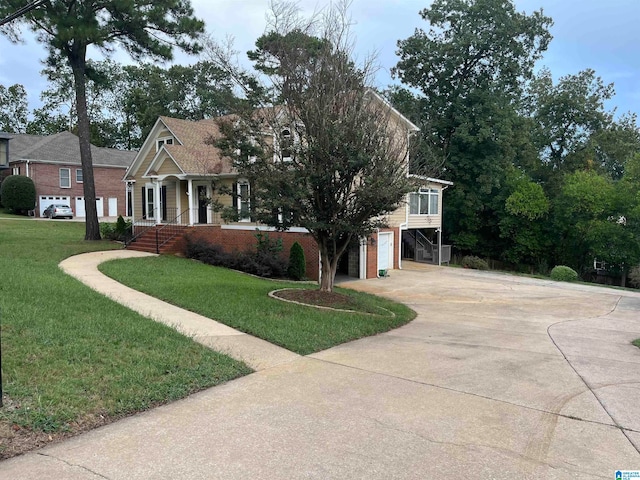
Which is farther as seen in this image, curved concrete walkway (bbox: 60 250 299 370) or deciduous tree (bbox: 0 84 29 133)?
deciduous tree (bbox: 0 84 29 133)

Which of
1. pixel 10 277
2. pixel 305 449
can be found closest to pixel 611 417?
pixel 305 449

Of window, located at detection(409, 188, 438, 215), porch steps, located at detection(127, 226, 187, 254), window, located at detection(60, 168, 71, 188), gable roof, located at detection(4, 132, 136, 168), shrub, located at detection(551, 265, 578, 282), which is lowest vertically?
shrub, located at detection(551, 265, 578, 282)

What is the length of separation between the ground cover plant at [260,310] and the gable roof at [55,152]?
3025 centimetres

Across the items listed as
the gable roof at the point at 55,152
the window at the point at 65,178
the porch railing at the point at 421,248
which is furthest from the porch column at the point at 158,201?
the window at the point at 65,178

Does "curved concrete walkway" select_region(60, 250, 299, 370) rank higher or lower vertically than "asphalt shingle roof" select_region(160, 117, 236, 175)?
lower

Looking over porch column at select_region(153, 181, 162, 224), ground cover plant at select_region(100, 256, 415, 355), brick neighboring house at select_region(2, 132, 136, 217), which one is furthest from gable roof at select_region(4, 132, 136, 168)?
ground cover plant at select_region(100, 256, 415, 355)

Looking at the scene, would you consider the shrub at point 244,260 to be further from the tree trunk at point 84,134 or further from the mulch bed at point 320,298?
the tree trunk at point 84,134

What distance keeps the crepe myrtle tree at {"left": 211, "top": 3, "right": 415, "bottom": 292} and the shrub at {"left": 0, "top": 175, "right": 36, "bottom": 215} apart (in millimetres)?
33168

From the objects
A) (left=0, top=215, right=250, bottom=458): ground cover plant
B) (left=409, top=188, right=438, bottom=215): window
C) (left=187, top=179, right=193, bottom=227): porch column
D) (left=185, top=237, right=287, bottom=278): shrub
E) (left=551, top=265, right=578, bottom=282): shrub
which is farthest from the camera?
(left=409, top=188, right=438, bottom=215): window

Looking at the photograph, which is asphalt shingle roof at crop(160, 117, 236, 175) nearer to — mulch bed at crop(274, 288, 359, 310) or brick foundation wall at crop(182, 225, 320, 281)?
brick foundation wall at crop(182, 225, 320, 281)

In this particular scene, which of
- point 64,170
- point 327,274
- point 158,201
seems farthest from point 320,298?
point 64,170

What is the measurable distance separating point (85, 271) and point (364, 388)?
421 inches

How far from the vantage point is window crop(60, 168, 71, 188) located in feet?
131

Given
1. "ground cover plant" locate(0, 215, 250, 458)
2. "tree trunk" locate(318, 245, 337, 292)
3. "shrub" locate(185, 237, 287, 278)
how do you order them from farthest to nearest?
"shrub" locate(185, 237, 287, 278) < "tree trunk" locate(318, 245, 337, 292) < "ground cover plant" locate(0, 215, 250, 458)
